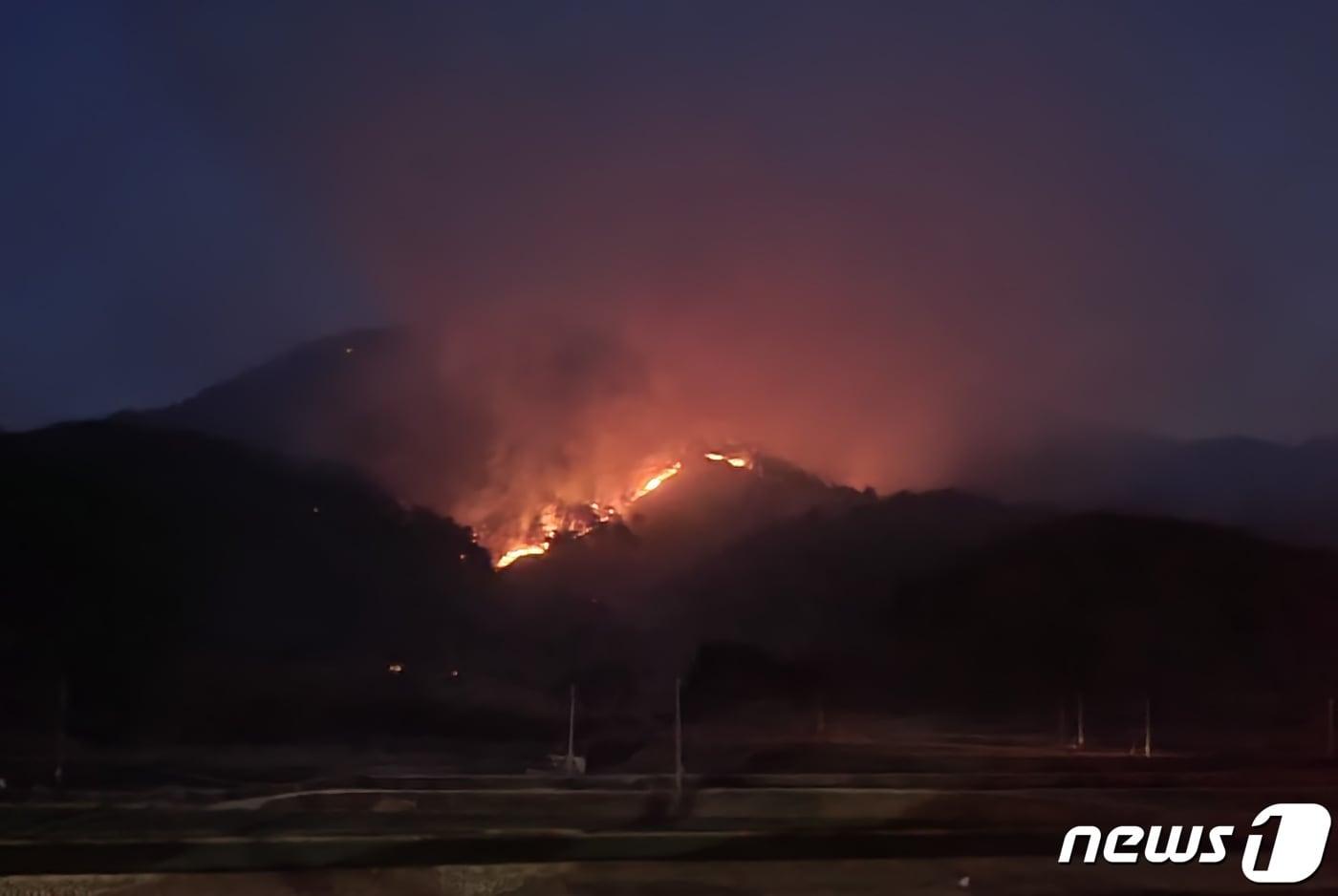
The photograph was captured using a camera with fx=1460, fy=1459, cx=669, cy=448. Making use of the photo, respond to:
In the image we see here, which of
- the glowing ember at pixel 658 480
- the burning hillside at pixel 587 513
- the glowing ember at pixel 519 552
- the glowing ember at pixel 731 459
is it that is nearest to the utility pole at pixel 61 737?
the glowing ember at pixel 519 552

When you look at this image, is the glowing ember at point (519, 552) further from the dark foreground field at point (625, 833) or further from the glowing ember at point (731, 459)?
the dark foreground field at point (625, 833)

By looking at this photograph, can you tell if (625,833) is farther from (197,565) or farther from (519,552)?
(197,565)

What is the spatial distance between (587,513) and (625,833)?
30385 millimetres

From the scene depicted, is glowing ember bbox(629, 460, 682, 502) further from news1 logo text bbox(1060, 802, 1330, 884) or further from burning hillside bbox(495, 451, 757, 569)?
news1 logo text bbox(1060, 802, 1330, 884)

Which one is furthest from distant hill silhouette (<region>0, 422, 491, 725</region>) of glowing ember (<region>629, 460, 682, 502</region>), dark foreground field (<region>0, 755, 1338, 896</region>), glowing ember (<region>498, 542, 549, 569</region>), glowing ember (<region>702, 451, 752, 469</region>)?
dark foreground field (<region>0, 755, 1338, 896</region>)

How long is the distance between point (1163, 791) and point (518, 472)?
29.1m

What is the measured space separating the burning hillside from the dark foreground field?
19.8 m

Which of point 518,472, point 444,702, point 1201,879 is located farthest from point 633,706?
point 1201,879

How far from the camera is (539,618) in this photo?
49906 mm

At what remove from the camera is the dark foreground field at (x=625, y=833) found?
630 inches

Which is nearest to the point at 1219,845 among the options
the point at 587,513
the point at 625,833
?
the point at 625,833

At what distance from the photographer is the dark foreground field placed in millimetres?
16000

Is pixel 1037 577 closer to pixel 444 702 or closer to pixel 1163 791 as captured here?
pixel 444 702

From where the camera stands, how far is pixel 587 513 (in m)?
49.3
